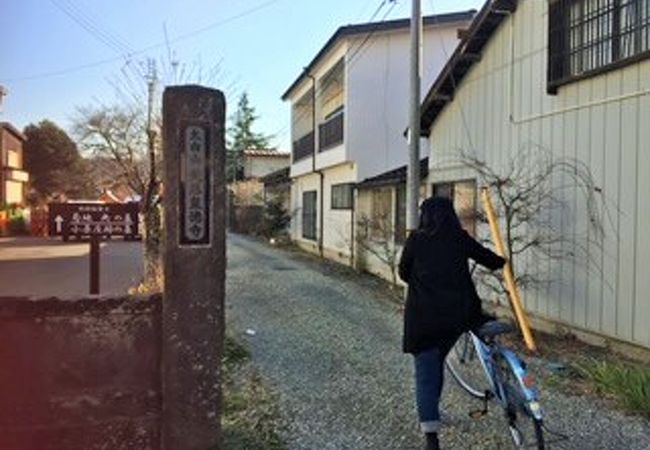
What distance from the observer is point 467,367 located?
797cm

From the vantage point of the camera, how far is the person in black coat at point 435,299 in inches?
217

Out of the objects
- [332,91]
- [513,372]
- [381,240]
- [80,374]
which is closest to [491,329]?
[513,372]

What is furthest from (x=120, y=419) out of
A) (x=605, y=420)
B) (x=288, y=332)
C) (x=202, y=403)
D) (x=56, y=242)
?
(x=56, y=242)

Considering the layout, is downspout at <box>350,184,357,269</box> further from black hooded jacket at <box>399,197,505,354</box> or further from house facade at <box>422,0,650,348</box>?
black hooded jacket at <box>399,197,505,354</box>

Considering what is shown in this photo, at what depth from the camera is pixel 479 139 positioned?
13.3 m

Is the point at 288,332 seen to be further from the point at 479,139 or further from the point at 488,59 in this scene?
the point at 488,59

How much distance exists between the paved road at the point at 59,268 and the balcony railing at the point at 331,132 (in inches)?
279

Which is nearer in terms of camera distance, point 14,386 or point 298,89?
point 14,386

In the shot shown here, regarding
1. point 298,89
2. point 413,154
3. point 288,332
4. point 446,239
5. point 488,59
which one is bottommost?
point 288,332

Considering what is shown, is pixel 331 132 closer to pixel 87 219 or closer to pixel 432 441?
pixel 87 219

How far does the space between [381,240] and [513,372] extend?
13055 mm

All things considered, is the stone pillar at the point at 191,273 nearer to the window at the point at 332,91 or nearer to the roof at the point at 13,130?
the window at the point at 332,91

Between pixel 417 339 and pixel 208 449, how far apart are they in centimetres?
165

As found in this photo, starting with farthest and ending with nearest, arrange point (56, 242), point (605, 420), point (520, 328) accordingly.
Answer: point (56, 242) → point (520, 328) → point (605, 420)
